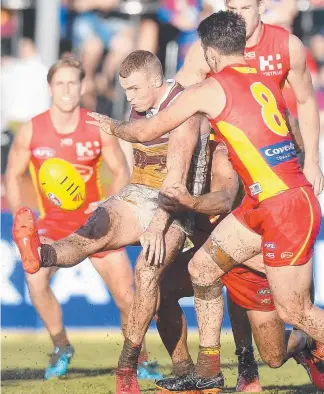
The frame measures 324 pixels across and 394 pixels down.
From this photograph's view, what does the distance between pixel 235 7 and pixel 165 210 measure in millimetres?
1837

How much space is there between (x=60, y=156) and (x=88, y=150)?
26 centimetres

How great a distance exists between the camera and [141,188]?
758 cm

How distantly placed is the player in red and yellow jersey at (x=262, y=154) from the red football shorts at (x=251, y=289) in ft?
2.13

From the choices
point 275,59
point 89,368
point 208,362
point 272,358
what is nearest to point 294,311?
point 208,362

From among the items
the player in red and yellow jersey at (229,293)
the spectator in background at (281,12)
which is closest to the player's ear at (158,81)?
the player in red and yellow jersey at (229,293)

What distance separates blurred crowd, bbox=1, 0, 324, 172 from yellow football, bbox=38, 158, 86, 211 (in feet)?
15.3

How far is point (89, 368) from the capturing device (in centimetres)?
953

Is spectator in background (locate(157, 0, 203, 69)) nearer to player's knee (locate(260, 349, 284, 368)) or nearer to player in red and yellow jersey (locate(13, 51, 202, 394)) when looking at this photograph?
player in red and yellow jersey (locate(13, 51, 202, 394))

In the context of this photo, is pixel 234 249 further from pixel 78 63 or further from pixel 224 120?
pixel 78 63

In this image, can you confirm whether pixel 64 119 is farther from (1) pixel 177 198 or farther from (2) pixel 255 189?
(2) pixel 255 189

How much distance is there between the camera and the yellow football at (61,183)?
8.12 metres

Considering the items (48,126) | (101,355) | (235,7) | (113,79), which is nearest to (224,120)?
(235,7)

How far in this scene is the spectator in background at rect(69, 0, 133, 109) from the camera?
1324 centimetres

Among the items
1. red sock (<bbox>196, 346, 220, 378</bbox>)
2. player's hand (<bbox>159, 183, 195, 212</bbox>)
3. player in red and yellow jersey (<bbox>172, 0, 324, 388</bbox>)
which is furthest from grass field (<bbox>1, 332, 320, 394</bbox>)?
player's hand (<bbox>159, 183, 195, 212</bbox>)
